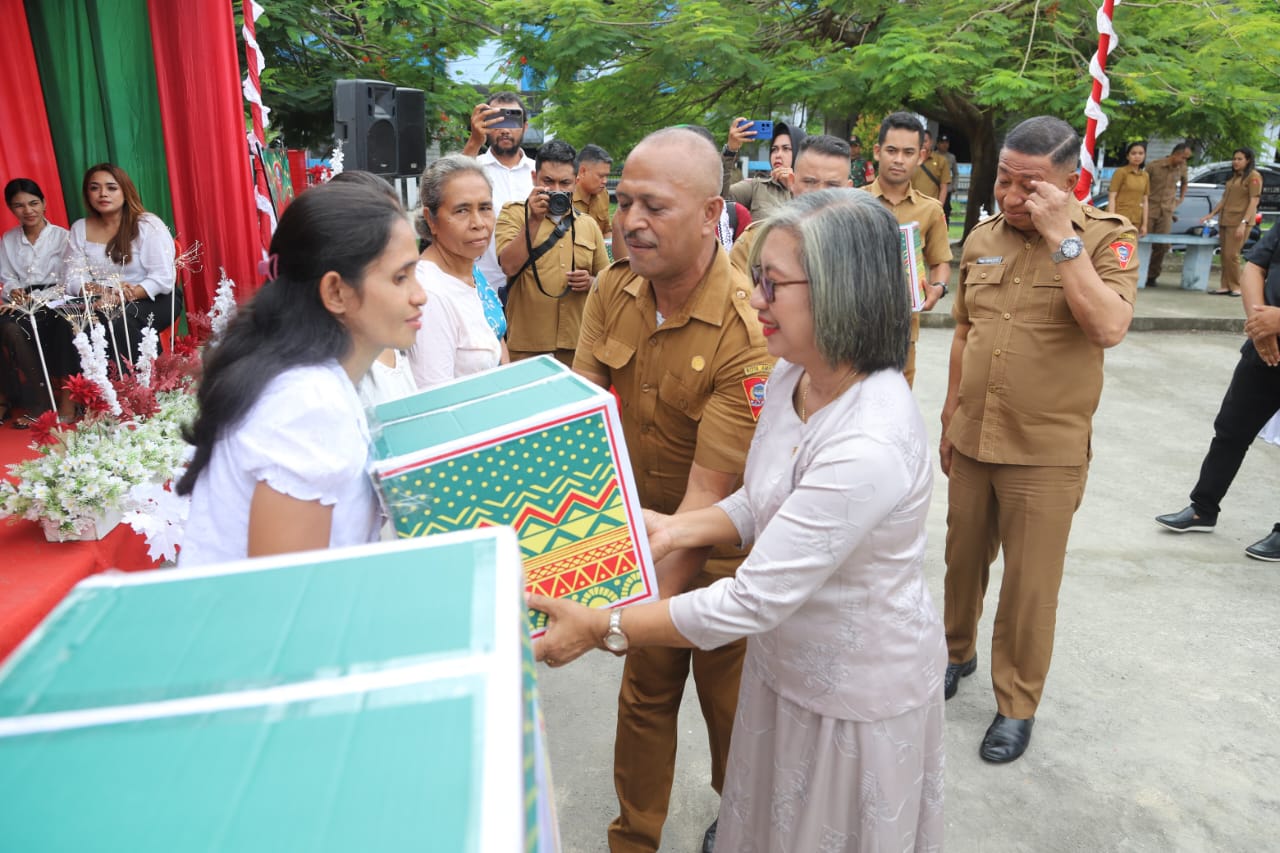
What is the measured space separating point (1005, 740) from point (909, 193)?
291 cm

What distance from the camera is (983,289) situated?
3.04 metres

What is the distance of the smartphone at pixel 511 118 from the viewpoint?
17.7 feet

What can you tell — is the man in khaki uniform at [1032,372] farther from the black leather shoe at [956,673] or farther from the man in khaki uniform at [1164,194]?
the man in khaki uniform at [1164,194]

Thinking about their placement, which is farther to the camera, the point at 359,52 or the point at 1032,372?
the point at 359,52

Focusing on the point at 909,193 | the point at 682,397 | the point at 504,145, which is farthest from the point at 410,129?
the point at 682,397

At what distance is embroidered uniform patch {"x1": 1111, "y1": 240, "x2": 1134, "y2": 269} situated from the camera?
2750mm

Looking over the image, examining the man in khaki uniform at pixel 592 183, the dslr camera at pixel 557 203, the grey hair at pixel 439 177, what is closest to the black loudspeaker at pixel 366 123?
the man in khaki uniform at pixel 592 183

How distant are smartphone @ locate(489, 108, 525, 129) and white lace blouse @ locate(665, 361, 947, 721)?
164 inches

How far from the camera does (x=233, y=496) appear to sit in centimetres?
143

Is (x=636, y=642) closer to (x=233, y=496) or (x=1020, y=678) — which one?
(x=233, y=496)

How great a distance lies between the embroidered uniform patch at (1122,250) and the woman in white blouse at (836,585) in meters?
1.47

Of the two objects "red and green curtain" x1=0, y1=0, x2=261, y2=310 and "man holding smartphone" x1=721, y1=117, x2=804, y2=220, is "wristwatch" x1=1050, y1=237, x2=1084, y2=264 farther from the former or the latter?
"red and green curtain" x1=0, y1=0, x2=261, y2=310

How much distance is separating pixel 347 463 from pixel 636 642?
2.11 ft

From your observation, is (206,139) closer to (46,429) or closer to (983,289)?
(46,429)
